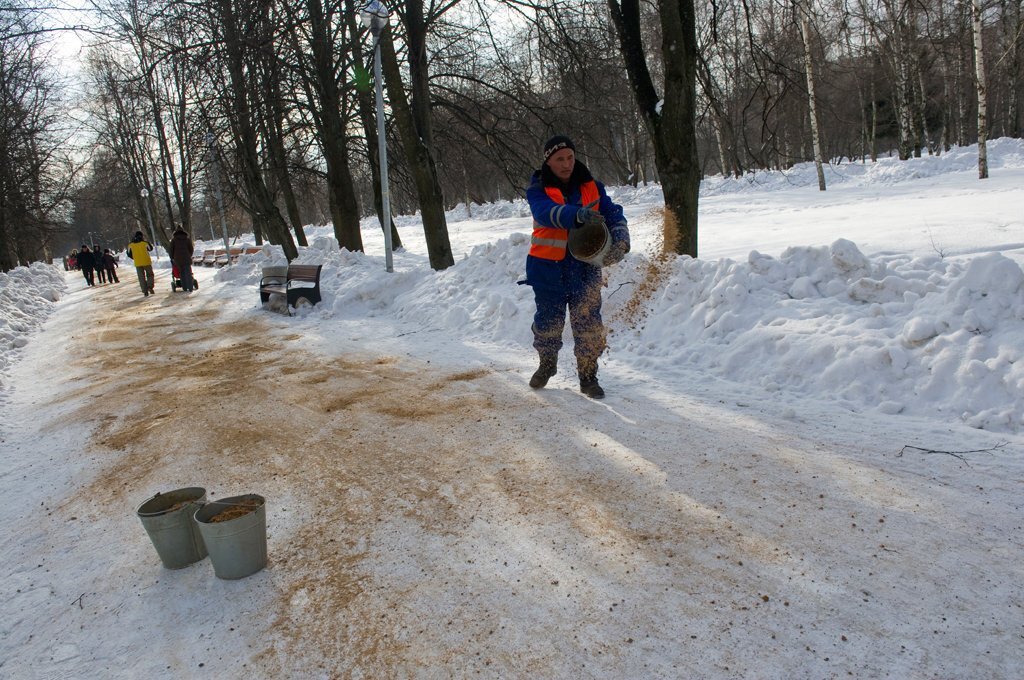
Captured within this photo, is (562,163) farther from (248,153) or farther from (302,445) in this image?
(248,153)

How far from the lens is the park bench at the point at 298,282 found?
1042cm

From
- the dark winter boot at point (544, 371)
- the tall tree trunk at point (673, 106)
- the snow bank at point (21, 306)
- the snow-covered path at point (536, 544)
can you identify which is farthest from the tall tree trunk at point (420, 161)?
the snow bank at point (21, 306)

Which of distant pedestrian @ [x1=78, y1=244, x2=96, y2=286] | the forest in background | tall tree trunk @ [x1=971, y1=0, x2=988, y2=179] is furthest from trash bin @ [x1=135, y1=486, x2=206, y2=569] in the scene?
distant pedestrian @ [x1=78, y1=244, x2=96, y2=286]

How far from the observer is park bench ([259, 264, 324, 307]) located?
1042cm

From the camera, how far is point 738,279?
5.64 meters

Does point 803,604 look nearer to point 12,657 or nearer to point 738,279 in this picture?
point 12,657

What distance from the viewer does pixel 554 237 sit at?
4516mm

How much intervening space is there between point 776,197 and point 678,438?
58.2 feet

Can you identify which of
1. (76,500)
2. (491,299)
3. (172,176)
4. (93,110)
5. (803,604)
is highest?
(93,110)

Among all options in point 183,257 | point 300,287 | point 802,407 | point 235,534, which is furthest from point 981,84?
point 183,257

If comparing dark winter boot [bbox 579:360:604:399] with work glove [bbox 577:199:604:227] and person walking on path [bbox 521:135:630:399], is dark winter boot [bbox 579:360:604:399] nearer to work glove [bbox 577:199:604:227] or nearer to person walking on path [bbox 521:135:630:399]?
person walking on path [bbox 521:135:630:399]

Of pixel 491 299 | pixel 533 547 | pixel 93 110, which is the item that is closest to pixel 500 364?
pixel 491 299

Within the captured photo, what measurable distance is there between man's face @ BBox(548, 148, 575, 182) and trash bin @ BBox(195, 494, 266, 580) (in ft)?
9.42

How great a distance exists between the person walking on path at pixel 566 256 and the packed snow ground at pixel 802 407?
369mm
